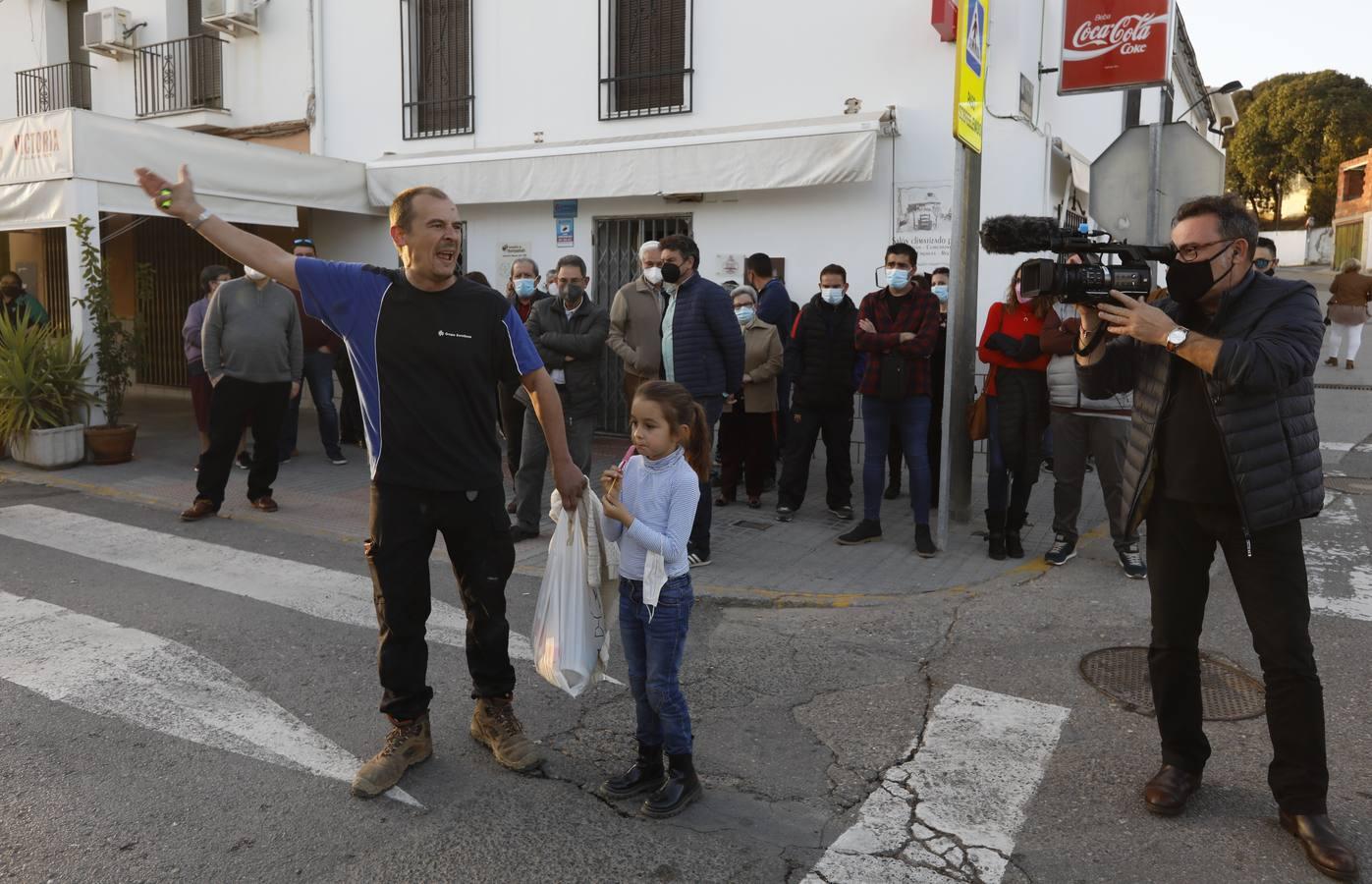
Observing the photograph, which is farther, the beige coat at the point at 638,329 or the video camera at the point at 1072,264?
the beige coat at the point at 638,329

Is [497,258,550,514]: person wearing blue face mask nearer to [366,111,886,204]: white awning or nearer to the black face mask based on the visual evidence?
[366,111,886,204]: white awning

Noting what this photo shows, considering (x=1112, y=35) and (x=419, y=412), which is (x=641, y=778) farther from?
(x=1112, y=35)

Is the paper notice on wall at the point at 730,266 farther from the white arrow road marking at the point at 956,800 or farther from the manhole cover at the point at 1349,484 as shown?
the white arrow road marking at the point at 956,800

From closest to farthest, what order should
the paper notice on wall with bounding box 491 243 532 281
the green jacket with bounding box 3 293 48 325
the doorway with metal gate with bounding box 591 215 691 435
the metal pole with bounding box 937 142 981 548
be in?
the metal pole with bounding box 937 142 981 548
the green jacket with bounding box 3 293 48 325
the doorway with metal gate with bounding box 591 215 691 435
the paper notice on wall with bounding box 491 243 532 281

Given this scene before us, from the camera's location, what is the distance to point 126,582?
6.02 meters

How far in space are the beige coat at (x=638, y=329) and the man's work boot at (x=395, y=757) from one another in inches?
149

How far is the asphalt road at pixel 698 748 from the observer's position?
123 inches

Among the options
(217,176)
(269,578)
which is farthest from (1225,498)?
(217,176)

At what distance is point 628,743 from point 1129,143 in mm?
5977

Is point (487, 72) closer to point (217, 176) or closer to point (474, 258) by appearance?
point (474, 258)

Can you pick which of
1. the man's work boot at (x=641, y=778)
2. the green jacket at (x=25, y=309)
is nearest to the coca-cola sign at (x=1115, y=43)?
the man's work boot at (x=641, y=778)

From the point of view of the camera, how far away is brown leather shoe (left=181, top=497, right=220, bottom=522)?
7648 millimetres

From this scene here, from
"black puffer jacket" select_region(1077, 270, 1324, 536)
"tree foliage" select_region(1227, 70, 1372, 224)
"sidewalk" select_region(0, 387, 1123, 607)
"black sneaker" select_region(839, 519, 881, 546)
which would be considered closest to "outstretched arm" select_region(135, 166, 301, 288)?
"black puffer jacket" select_region(1077, 270, 1324, 536)

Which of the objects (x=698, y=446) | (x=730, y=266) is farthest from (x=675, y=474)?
(x=730, y=266)
